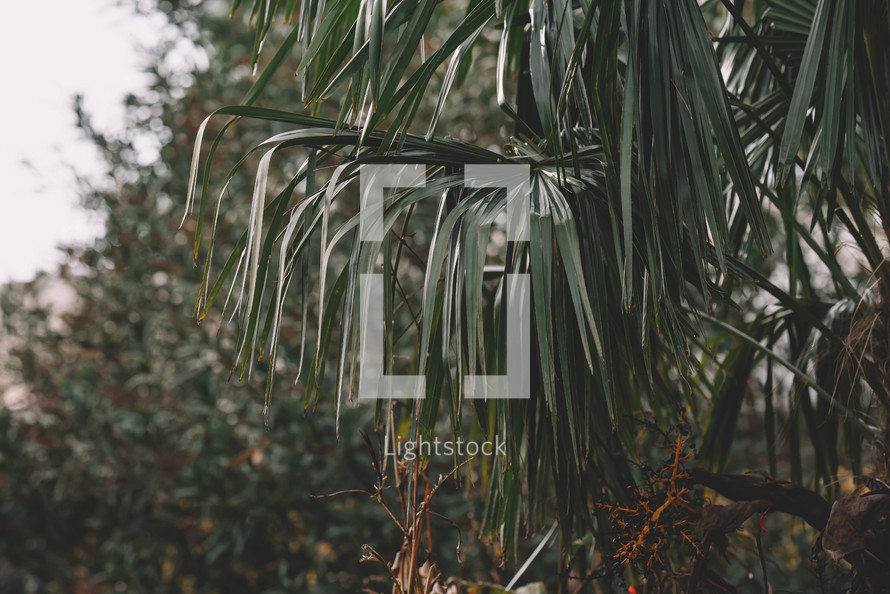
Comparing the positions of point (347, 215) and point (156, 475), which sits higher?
point (347, 215)

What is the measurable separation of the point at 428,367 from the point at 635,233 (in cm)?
45

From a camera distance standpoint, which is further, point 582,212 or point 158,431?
point 158,431

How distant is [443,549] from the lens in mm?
2725

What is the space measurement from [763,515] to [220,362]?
2.34 metres

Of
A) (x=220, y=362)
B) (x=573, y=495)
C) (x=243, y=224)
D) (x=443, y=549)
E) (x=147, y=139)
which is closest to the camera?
(x=573, y=495)

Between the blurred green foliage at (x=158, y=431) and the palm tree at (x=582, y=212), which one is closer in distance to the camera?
the palm tree at (x=582, y=212)

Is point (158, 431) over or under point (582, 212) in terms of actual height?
under

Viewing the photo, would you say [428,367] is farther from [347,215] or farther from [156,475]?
[156,475]

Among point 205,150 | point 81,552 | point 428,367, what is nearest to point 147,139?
point 205,150

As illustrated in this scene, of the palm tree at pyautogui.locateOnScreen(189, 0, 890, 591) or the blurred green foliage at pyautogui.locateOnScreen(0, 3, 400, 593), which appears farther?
the blurred green foliage at pyautogui.locateOnScreen(0, 3, 400, 593)

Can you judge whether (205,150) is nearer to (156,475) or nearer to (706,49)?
(156,475)

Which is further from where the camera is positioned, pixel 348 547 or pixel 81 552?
pixel 81 552

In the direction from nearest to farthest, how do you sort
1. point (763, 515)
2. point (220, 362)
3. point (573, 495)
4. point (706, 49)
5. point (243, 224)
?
point (706, 49) < point (763, 515) < point (573, 495) < point (220, 362) < point (243, 224)

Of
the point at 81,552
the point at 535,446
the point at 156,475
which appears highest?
the point at 535,446
